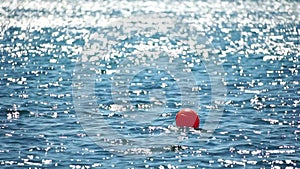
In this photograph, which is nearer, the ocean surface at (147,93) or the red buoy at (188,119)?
the ocean surface at (147,93)

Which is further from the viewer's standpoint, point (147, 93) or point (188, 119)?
point (147, 93)

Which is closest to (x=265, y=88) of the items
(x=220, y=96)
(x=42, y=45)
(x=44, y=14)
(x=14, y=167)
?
(x=220, y=96)

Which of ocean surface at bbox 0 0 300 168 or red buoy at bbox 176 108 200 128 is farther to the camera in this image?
red buoy at bbox 176 108 200 128

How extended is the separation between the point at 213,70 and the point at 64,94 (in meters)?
16.1

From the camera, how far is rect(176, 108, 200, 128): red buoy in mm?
38781

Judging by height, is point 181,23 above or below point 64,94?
above

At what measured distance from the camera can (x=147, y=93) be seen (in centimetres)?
4919

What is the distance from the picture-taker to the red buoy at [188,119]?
38781 mm

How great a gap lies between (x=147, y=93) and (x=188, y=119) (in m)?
10.8

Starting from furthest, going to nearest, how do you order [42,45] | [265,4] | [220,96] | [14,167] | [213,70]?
[265,4] < [42,45] < [213,70] < [220,96] < [14,167]

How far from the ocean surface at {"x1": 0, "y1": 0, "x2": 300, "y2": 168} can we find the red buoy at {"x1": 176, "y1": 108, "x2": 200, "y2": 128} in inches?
24.8

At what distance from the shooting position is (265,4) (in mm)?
126188

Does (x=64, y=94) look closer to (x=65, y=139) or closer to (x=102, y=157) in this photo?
(x=65, y=139)

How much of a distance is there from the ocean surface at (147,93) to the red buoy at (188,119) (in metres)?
0.63
